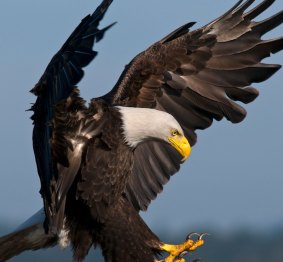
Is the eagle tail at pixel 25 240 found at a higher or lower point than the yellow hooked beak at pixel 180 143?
lower

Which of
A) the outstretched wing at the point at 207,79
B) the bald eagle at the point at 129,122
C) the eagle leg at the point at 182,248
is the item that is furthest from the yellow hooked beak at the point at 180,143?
the outstretched wing at the point at 207,79

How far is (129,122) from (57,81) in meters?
0.83

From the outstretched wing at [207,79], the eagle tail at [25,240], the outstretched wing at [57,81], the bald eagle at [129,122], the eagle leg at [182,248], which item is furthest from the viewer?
the outstretched wing at [207,79]

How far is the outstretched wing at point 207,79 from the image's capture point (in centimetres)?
1049

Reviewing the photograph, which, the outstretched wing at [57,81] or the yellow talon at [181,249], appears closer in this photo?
the outstretched wing at [57,81]

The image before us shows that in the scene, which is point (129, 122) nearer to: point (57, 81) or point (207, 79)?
point (57, 81)

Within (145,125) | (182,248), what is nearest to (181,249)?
(182,248)

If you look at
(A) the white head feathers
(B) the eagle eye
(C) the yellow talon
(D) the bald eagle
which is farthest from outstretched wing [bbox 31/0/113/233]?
(C) the yellow talon

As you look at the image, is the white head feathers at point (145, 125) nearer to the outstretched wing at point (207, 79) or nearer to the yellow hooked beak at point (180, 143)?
the yellow hooked beak at point (180, 143)

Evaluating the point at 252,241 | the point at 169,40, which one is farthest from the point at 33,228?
the point at 252,241

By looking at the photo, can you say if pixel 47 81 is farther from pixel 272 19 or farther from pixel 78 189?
pixel 272 19

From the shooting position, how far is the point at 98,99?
9641 mm

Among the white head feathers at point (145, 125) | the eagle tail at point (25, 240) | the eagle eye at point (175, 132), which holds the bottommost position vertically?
the eagle tail at point (25, 240)

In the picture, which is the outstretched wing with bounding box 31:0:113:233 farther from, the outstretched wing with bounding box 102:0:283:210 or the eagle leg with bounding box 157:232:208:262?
the outstretched wing with bounding box 102:0:283:210
